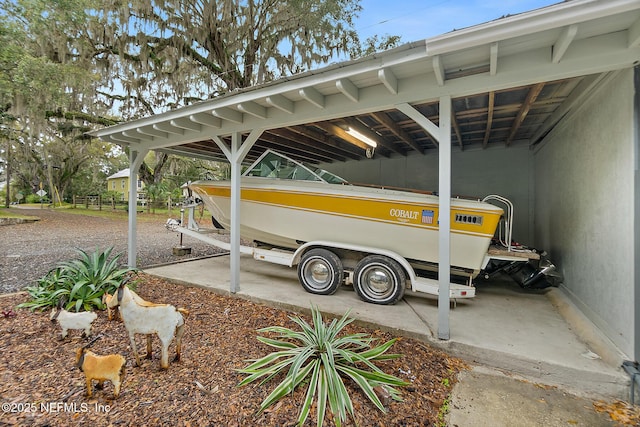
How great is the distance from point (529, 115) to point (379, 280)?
3202mm

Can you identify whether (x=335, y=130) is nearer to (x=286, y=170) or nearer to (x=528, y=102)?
(x=286, y=170)

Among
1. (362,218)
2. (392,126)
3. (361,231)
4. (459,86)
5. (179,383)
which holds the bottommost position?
(179,383)

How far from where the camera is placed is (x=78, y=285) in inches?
119

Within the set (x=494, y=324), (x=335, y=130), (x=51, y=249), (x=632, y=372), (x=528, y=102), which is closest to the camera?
(x=632, y=372)

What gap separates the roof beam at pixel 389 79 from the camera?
2424mm

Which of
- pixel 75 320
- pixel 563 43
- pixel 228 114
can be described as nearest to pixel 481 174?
pixel 563 43

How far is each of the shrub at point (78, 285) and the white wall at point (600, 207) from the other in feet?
16.4

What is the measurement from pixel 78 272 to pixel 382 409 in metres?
3.71

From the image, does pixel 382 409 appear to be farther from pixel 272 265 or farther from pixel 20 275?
pixel 20 275

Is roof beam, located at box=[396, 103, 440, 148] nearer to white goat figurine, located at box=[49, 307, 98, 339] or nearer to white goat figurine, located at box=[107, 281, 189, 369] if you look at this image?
white goat figurine, located at box=[107, 281, 189, 369]

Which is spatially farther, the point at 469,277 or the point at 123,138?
the point at 123,138

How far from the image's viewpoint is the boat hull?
128 inches

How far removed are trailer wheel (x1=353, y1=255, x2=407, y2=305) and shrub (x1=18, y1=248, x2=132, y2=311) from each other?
3.01 m

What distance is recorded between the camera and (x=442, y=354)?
249 cm
